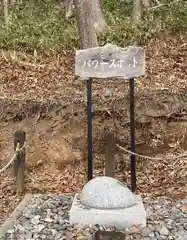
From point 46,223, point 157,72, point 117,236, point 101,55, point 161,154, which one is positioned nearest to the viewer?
point 117,236

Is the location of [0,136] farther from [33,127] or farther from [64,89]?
[64,89]

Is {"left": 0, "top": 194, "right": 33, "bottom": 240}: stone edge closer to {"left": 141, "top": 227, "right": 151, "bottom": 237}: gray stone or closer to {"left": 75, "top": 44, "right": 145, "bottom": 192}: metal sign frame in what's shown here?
{"left": 75, "top": 44, "right": 145, "bottom": 192}: metal sign frame

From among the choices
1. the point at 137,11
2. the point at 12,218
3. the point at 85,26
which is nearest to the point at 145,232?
the point at 12,218

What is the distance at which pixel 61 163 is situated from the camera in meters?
7.37

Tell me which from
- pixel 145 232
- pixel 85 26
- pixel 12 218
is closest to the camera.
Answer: pixel 145 232

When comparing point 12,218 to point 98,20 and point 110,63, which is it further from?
point 98,20

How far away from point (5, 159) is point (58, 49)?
340 cm

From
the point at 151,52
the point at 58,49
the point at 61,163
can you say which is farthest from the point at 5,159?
the point at 151,52

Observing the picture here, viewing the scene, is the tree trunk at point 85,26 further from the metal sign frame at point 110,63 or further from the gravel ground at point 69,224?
the gravel ground at point 69,224

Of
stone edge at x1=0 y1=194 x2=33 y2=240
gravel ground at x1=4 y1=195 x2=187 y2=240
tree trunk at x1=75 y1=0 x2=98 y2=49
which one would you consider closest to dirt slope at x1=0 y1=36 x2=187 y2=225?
tree trunk at x1=75 y1=0 x2=98 y2=49

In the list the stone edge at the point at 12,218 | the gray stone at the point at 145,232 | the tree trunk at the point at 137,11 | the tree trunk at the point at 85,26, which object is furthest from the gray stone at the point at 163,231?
the tree trunk at the point at 137,11

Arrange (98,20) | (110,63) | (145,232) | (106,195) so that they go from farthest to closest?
(98,20), (110,63), (106,195), (145,232)

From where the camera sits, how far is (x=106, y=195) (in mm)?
4688

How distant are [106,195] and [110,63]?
5.71 ft
